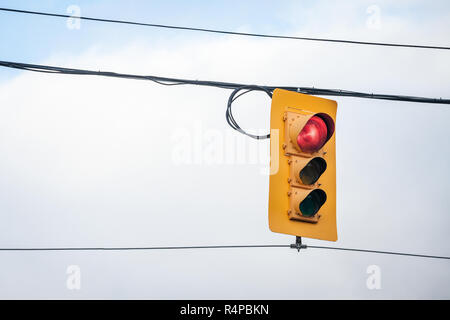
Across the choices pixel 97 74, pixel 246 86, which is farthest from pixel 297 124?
pixel 97 74

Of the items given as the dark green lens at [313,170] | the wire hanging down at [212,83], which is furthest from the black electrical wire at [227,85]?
the dark green lens at [313,170]

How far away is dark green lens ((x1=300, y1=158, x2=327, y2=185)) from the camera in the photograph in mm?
4051

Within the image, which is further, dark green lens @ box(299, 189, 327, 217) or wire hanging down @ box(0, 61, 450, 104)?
wire hanging down @ box(0, 61, 450, 104)

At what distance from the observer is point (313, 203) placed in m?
4.03

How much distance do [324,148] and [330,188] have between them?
0.30 m

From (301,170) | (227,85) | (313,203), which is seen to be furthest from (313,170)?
(227,85)

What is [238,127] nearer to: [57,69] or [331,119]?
[331,119]

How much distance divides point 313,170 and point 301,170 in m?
0.13

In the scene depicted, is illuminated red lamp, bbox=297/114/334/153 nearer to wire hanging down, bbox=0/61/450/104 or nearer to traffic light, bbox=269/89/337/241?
traffic light, bbox=269/89/337/241

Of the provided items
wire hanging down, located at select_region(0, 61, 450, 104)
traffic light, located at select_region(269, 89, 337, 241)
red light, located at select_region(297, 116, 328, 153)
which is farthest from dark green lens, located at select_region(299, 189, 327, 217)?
wire hanging down, located at select_region(0, 61, 450, 104)

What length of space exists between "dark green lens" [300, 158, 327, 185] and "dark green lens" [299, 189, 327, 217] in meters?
0.09

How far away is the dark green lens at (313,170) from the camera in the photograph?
159 inches

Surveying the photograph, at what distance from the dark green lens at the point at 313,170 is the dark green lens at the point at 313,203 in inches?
→ 3.5
